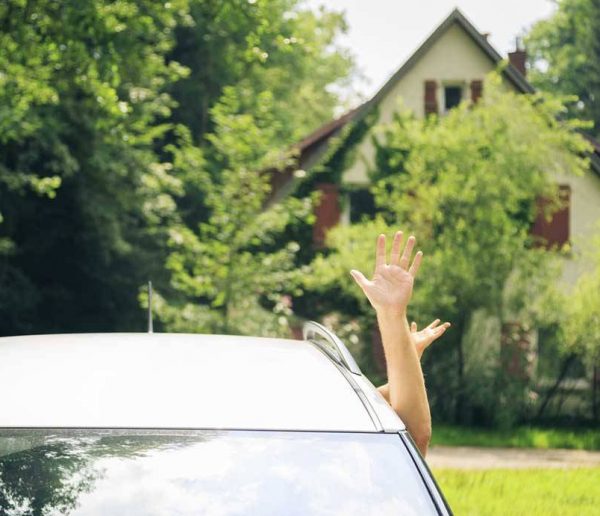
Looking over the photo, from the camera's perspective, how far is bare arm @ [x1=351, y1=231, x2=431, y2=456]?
4152 mm

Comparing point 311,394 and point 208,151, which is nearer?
point 311,394

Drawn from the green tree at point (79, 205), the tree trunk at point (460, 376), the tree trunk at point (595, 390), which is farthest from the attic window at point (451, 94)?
the tree trunk at point (595, 390)

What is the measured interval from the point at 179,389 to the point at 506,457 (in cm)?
1640

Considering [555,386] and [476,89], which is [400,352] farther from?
[476,89]

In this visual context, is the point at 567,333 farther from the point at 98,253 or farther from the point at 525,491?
the point at 98,253

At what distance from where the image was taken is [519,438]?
21625mm

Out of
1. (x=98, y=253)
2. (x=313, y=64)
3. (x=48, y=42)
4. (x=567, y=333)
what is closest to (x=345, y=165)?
(x=98, y=253)

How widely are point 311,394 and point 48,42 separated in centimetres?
1492

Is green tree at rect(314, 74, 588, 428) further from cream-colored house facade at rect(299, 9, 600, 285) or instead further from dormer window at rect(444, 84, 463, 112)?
dormer window at rect(444, 84, 463, 112)

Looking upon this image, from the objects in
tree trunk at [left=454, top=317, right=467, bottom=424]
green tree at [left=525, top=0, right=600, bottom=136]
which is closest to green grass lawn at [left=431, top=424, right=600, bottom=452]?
tree trunk at [left=454, top=317, right=467, bottom=424]

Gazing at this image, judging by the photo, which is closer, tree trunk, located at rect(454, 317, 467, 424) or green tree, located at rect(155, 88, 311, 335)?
green tree, located at rect(155, 88, 311, 335)

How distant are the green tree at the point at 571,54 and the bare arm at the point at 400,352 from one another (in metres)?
53.7

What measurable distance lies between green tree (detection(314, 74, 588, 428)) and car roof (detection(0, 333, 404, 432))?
743 inches

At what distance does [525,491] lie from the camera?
12711mm
